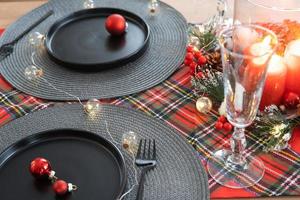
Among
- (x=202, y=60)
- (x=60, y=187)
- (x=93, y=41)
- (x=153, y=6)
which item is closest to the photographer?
(x=60, y=187)

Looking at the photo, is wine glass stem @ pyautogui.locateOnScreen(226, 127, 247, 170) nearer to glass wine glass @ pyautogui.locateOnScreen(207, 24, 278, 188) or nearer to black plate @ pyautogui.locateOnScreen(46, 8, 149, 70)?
glass wine glass @ pyautogui.locateOnScreen(207, 24, 278, 188)

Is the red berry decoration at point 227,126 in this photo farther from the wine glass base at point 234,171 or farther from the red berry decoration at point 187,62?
the red berry decoration at point 187,62

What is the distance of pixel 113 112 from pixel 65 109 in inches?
4.0

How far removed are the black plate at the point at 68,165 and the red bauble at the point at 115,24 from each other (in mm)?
330

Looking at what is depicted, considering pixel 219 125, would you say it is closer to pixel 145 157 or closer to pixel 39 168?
pixel 145 157

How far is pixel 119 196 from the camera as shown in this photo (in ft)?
2.44

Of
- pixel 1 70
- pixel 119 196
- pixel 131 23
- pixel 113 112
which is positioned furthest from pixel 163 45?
pixel 119 196

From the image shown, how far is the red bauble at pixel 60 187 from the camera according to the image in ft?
2.46

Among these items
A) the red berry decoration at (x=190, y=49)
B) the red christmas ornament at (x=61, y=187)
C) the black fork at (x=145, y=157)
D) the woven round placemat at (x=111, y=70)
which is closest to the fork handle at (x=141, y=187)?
the black fork at (x=145, y=157)

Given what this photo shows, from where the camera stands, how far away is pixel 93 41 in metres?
1.12

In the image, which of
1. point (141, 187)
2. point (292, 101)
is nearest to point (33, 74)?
point (141, 187)

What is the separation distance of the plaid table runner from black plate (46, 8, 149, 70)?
109 millimetres

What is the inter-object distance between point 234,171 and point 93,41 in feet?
1.60

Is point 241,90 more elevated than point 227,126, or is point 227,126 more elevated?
point 241,90
